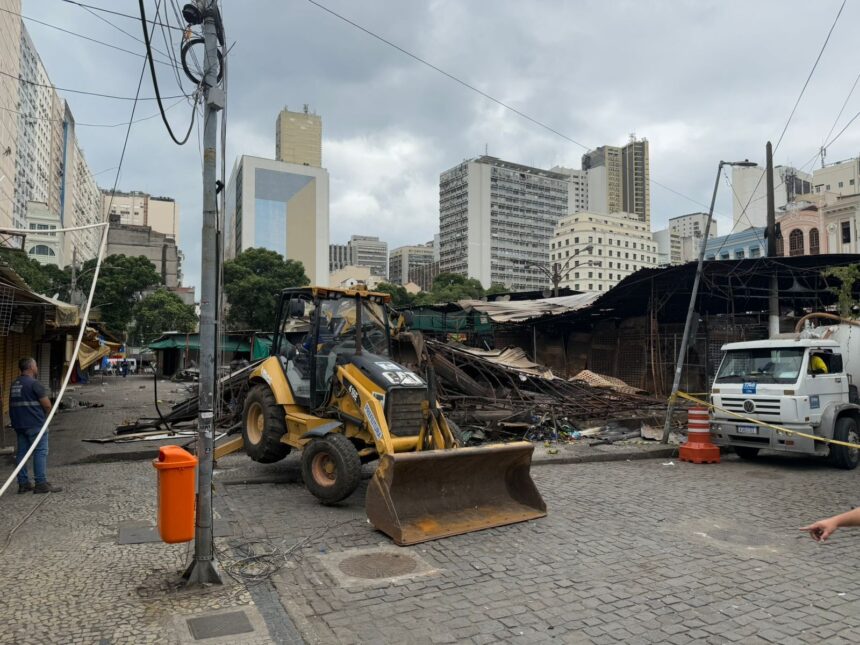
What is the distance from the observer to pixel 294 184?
134875mm

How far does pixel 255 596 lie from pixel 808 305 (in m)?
22.3

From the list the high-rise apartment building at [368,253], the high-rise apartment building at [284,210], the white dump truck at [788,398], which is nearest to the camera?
the white dump truck at [788,398]

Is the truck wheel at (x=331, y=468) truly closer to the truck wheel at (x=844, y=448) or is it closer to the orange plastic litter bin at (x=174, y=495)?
the orange plastic litter bin at (x=174, y=495)

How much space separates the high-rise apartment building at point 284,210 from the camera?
128125 mm

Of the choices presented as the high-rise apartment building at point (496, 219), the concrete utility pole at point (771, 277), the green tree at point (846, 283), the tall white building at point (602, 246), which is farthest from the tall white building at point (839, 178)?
the high-rise apartment building at point (496, 219)

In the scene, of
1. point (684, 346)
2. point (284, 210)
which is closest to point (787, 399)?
point (684, 346)

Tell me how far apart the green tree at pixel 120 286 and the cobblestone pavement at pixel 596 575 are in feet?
144

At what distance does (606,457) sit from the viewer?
457 inches

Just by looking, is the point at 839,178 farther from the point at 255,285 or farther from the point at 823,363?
the point at 823,363

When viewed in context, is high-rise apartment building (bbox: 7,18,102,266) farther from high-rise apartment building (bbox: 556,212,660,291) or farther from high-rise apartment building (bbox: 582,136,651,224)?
high-rise apartment building (bbox: 582,136,651,224)

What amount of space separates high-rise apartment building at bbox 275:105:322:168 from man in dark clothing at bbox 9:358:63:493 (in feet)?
483

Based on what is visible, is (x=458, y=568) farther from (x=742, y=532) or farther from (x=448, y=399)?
(x=448, y=399)

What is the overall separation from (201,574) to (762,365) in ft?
35.3

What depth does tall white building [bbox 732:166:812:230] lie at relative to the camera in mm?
32406
